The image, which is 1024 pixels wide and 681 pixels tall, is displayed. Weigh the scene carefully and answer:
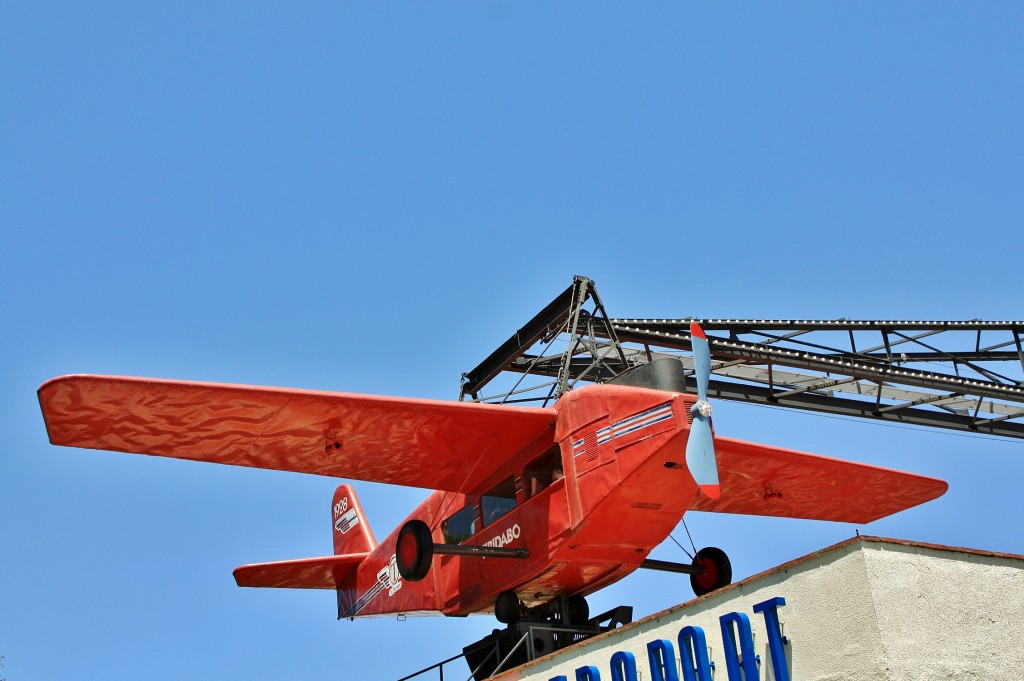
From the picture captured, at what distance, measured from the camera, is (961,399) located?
24.5 m

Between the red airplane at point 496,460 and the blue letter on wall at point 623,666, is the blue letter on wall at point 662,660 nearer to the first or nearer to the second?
the blue letter on wall at point 623,666

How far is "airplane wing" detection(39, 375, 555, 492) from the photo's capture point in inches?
602

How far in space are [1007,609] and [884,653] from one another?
176 cm

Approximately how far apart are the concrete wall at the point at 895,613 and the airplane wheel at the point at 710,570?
6.78 meters

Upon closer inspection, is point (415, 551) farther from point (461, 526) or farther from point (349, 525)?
point (349, 525)

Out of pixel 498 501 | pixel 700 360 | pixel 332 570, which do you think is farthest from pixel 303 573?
pixel 700 360

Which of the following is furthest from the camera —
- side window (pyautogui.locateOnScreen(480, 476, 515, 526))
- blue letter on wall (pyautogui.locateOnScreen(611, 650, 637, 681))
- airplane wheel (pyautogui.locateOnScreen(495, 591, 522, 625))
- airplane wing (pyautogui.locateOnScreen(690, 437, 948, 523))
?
airplane wing (pyautogui.locateOnScreen(690, 437, 948, 523))

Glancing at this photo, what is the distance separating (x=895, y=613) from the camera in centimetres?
1014

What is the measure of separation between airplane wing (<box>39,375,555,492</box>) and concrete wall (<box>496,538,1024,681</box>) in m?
6.48

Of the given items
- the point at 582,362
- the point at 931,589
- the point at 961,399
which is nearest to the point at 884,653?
the point at 931,589

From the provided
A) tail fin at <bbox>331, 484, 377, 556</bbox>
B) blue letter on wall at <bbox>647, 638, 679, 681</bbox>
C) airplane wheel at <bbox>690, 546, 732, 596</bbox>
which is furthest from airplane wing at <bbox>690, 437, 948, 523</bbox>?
tail fin at <bbox>331, 484, 377, 556</bbox>

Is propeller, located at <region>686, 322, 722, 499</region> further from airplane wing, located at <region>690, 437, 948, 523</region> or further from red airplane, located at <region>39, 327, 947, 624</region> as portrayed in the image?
airplane wing, located at <region>690, 437, 948, 523</region>

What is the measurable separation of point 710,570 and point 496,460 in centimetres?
397

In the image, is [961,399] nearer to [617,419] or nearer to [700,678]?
[617,419]
